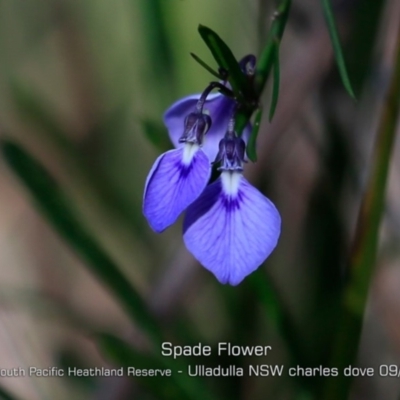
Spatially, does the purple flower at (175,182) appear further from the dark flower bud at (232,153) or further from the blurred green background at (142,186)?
the blurred green background at (142,186)

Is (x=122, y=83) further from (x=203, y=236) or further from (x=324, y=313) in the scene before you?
(x=203, y=236)

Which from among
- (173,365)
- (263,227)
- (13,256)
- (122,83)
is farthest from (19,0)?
(263,227)

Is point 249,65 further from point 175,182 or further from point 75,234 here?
point 75,234

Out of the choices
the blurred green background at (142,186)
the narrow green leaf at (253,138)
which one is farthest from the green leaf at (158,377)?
the narrow green leaf at (253,138)

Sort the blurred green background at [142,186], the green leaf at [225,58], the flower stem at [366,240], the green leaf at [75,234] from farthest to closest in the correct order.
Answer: the blurred green background at [142,186] < the green leaf at [75,234] < the flower stem at [366,240] < the green leaf at [225,58]

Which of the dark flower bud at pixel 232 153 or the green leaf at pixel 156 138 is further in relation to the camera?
the green leaf at pixel 156 138

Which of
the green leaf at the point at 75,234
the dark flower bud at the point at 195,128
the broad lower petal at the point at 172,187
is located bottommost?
the green leaf at the point at 75,234
